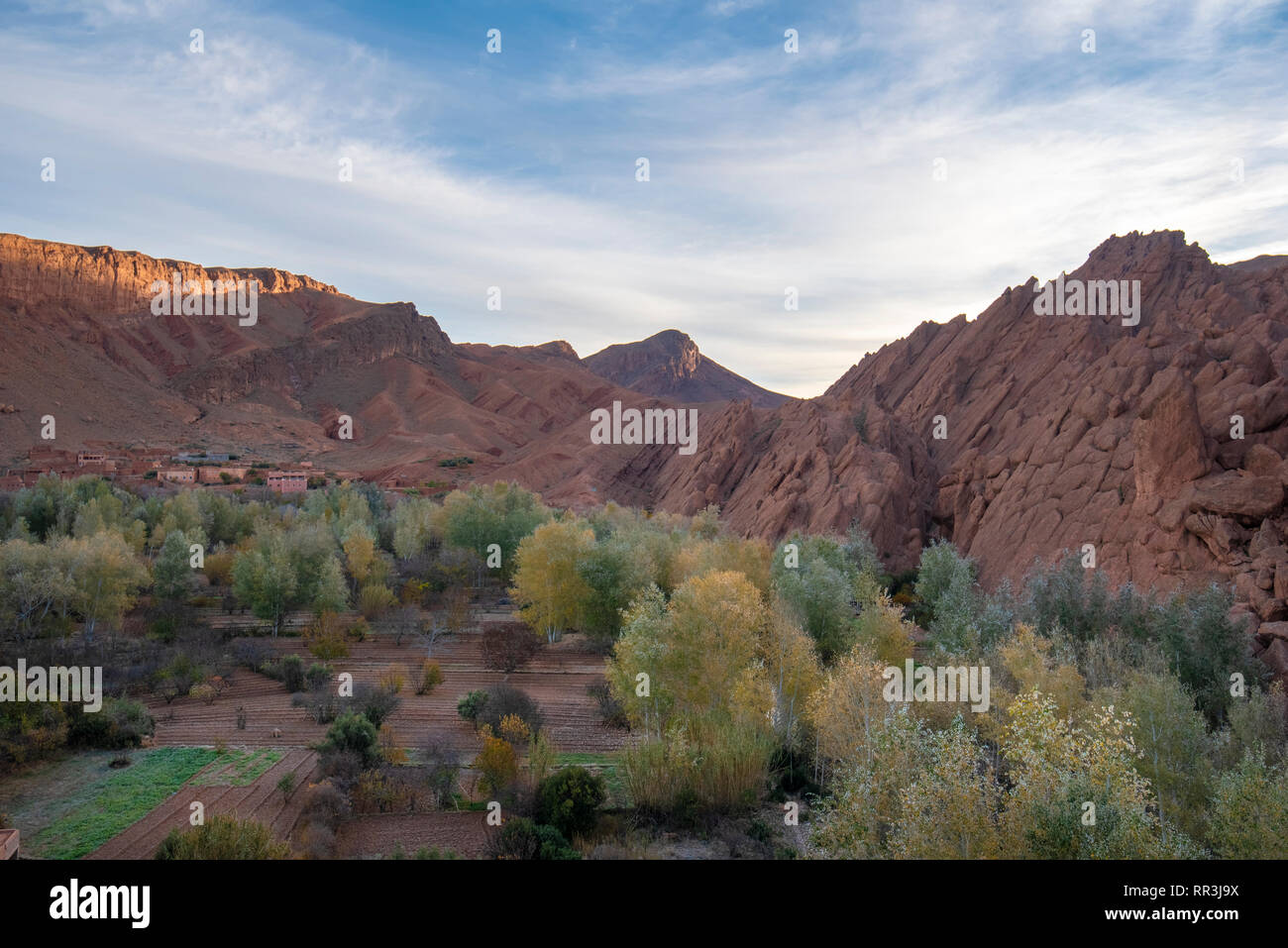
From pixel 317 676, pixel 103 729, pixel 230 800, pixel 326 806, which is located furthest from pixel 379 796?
pixel 317 676

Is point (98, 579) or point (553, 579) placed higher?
point (98, 579)

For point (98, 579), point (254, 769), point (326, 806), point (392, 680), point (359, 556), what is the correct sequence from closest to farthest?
1. point (326, 806)
2. point (254, 769)
3. point (392, 680)
4. point (98, 579)
5. point (359, 556)

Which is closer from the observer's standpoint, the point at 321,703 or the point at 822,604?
the point at 321,703

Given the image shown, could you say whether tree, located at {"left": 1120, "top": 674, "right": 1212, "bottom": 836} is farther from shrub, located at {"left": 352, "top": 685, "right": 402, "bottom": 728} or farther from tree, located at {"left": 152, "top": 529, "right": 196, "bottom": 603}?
tree, located at {"left": 152, "top": 529, "right": 196, "bottom": 603}

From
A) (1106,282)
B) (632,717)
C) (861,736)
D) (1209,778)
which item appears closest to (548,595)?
(632,717)

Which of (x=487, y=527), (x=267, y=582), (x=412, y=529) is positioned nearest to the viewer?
(x=267, y=582)

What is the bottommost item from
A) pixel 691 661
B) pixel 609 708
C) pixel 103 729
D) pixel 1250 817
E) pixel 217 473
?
pixel 609 708

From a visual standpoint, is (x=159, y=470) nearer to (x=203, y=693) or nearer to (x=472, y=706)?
(x=203, y=693)
